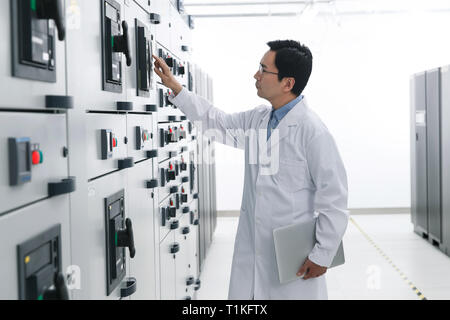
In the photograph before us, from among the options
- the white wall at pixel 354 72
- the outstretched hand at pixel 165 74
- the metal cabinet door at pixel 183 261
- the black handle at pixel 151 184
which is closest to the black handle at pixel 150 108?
the outstretched hand at pixel 165 74

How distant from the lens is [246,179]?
8.29ft

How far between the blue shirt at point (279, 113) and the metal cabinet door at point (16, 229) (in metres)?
1.36

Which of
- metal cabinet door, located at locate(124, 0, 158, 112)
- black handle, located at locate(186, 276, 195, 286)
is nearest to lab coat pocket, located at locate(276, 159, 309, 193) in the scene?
metal cabinet door, located at locate(124, 0, 158, 112)

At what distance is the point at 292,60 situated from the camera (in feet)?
7.76

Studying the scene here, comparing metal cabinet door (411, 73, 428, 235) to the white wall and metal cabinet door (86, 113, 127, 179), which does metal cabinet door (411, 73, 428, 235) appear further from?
metal cabinet door (86, 113, 127, 179)

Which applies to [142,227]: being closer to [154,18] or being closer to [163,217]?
[163,217]

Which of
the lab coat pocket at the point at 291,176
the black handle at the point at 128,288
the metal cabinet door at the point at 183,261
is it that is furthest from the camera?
the metal cabinet door at the point at 183,261

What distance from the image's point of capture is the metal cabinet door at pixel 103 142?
5.01ft

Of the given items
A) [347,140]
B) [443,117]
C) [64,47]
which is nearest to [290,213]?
[64,47]

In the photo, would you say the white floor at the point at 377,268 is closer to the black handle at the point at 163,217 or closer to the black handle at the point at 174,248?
the black handle at the point at 174,248

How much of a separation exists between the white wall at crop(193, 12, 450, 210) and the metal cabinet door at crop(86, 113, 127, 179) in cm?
593

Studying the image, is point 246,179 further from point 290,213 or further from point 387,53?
point 387,53

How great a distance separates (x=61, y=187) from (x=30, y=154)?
16cm

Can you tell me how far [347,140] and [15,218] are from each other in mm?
7166
